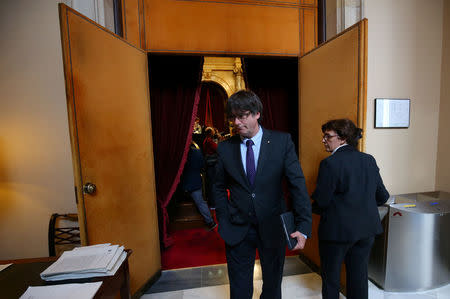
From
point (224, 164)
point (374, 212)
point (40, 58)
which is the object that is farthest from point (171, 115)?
point (374, 212)

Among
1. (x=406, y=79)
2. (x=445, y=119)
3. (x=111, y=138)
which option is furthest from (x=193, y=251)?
(x=445, y=119)

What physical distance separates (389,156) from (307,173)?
93cm

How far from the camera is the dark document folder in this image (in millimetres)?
1247

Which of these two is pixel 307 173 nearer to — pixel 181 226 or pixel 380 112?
pixel 380 112

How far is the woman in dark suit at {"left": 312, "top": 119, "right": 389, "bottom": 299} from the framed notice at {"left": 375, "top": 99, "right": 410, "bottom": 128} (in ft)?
3.31

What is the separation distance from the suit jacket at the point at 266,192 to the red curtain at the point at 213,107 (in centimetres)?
519

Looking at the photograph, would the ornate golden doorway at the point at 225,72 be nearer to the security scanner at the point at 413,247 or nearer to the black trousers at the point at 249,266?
the security scanner at the point at 413,247

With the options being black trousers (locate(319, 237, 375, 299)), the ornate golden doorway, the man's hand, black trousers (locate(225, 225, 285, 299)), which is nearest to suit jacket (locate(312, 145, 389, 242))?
black trousers (locate(319, 237, 375, 299))

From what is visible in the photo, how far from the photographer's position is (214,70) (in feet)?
19.1

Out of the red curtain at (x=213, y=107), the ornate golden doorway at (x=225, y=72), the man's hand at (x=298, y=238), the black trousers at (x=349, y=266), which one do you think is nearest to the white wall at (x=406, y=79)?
the black trousers at (x=349, y=266)

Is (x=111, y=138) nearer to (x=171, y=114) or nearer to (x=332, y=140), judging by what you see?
(x=171, y=114)

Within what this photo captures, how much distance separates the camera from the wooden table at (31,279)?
0.93m

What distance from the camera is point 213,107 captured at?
6602 millimetres

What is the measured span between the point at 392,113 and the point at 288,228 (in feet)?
6.51
